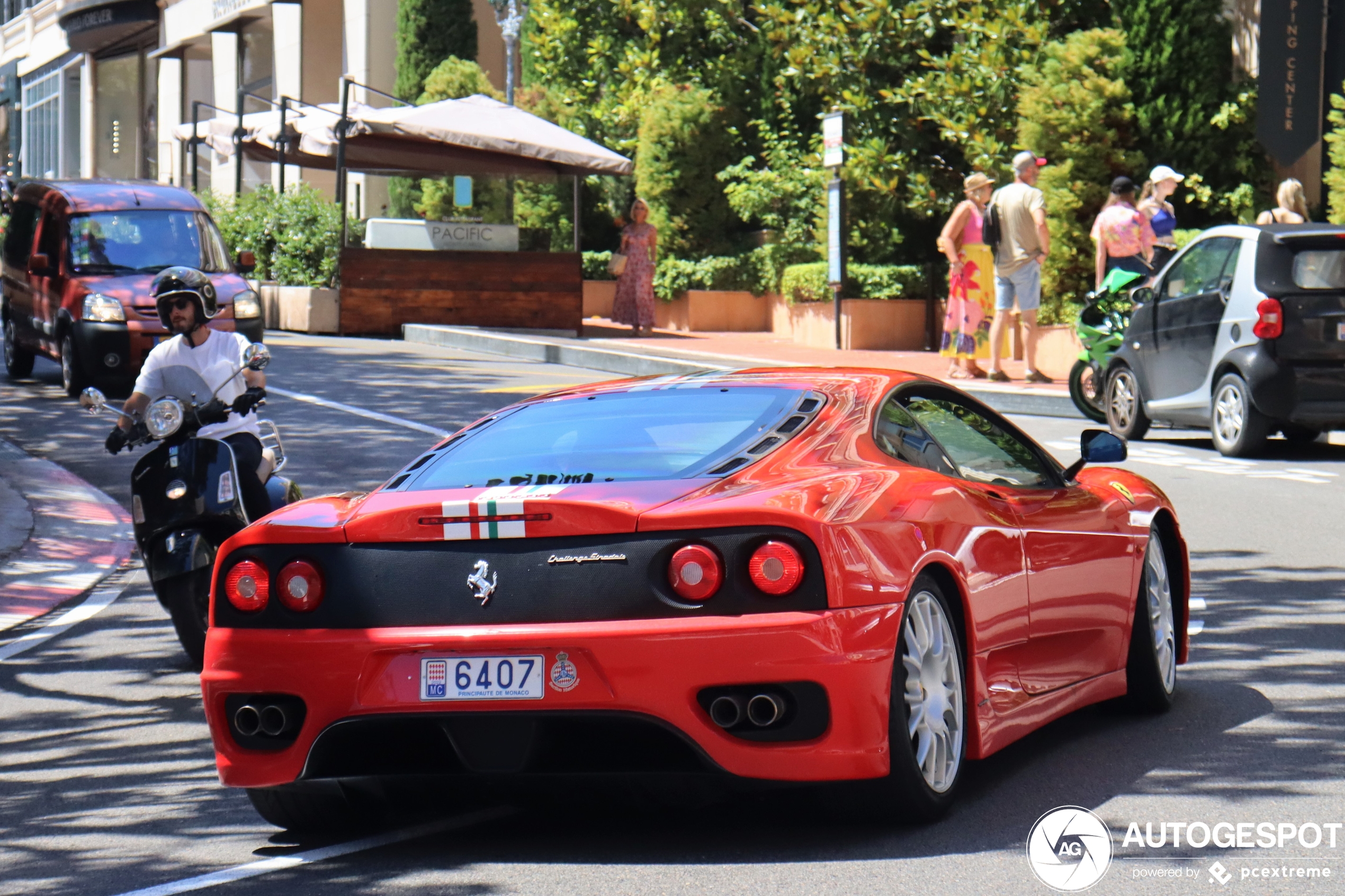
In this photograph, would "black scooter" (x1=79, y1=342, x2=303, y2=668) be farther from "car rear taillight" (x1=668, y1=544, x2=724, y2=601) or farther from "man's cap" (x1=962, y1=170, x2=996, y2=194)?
"man's cap" (x1=962, y1=170, x2=996, y2=194)

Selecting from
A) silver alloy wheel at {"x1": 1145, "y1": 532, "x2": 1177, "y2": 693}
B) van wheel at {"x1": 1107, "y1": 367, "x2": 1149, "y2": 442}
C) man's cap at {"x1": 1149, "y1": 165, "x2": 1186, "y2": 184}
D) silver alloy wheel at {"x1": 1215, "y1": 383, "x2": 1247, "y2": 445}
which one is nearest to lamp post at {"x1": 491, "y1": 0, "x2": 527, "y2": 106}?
man's cap at {"x1": 1149, "y1": 165, "x2": 1186, "y2": 184}

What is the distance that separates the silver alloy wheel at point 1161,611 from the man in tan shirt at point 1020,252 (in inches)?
466

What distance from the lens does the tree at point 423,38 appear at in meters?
41.4

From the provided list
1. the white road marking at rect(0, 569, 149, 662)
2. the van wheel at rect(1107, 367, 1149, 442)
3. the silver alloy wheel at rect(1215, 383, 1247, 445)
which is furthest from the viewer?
the van wheel at rect(1107, 367, 1149, 442)

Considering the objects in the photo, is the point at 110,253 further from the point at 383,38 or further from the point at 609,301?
the point at 383,38

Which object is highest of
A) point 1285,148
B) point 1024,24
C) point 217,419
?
point 1024,24

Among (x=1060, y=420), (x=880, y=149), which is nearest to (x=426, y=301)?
(x=880, y=149)

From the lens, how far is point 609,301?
34625 millimetres

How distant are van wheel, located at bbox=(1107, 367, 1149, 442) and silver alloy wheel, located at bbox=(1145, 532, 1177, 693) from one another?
848 centimetres

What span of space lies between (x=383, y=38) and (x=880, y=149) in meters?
A: 21.0

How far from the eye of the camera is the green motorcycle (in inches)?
632

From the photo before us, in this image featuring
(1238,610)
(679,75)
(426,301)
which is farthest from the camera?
(679,75)

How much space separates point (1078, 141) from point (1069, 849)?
55.2 feet

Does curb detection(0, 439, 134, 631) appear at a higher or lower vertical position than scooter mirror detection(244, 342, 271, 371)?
lower
